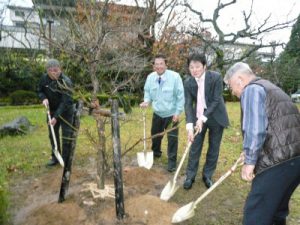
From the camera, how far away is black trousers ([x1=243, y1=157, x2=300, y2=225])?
266 centimetres

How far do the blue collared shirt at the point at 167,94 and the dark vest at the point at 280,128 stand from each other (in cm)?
273

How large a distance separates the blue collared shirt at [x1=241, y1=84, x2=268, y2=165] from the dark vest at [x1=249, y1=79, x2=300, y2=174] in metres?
0.05

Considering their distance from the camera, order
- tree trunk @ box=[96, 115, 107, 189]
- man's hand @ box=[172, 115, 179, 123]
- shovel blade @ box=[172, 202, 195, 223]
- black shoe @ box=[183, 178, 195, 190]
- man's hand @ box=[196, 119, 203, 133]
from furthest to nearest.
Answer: man's hand @ box=[172, 115, 179, 123] → black shoe @ box=[183, 178, 195, 190] → man's hand @ box=[196, 119, 203, 133] → tree trunk @ box=[96, 115, 107, 189] → shovel blade @ box=[172, 202, 195, 223]

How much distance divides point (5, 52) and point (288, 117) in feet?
68.7

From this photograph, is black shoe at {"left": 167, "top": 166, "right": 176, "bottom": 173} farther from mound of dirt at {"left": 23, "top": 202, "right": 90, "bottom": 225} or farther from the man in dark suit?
mound of dirt at {"left": 23, "top": 202, "right": 90, "bottom": 225}

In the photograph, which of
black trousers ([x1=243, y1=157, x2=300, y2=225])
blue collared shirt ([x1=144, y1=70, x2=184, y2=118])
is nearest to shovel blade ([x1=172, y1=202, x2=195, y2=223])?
black trousers ([x1=243, y1=157, x2=300, y2=225])

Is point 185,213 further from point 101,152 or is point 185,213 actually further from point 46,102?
point 46,102

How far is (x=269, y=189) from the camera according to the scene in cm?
270

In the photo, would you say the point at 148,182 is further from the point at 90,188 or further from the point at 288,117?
the point at 288,117

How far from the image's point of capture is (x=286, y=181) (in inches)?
107

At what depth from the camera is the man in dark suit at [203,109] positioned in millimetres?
4484

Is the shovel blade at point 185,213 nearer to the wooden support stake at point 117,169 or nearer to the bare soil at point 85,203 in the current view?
the bare soil at point 85,203

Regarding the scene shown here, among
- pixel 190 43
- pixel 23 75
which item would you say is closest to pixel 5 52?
pixel 23 75

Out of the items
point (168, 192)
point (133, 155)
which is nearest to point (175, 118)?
point (168, 192)
